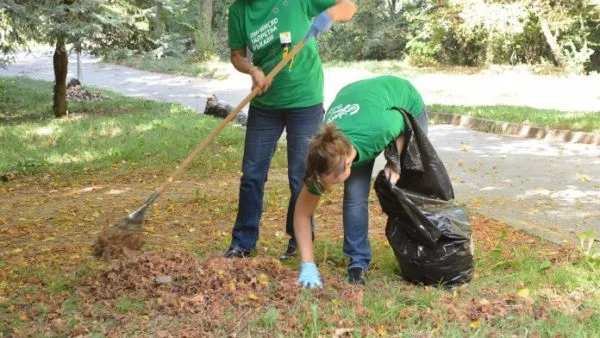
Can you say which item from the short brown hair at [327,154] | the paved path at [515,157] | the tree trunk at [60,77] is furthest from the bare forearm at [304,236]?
the tree trunk at [60,77]

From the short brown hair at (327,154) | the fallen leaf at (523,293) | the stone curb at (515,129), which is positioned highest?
the short brown hair at (327,154)

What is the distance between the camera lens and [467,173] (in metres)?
7.65

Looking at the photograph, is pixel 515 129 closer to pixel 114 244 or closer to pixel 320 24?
pixel 320 24

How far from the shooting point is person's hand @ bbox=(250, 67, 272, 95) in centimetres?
374

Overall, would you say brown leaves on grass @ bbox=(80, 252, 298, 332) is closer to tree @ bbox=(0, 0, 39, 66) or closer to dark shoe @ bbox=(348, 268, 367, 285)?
dark shoe @ bbox=(348, 268, 367, 285)

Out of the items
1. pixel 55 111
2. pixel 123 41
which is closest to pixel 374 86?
pixel 123 41

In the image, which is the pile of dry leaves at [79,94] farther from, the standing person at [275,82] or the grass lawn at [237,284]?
the standing person at [275,82]

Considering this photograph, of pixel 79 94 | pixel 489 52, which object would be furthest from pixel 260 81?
pixel 489 52

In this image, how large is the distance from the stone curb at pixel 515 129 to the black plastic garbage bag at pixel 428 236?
6.84m

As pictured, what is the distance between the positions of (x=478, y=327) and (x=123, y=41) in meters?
10.5

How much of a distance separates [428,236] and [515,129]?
7.92 metres

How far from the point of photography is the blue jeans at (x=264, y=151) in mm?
3955

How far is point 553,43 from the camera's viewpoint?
22.2m

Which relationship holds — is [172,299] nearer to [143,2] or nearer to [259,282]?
[259,282]
